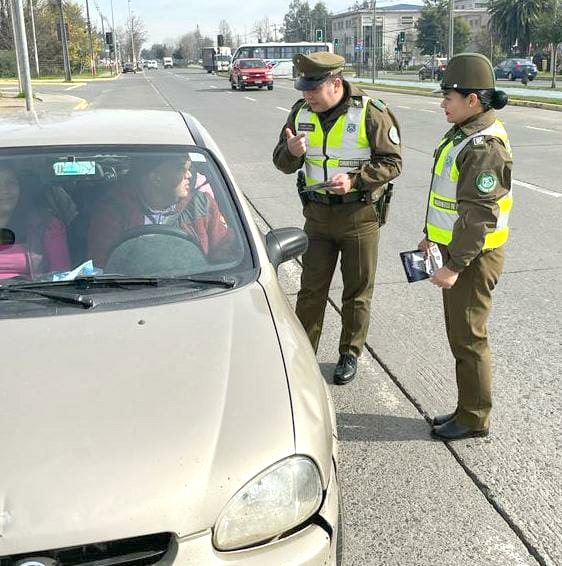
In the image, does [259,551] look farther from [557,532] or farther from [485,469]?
[485,469]

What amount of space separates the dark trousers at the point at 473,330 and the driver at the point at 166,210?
1101 mm

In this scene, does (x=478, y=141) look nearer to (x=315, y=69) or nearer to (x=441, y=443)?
(x=315, y=69)

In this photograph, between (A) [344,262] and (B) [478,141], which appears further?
(A) [344,262]

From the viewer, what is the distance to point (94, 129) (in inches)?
131

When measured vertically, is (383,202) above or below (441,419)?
above

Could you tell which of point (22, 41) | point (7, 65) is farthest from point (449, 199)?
point (7, 65)

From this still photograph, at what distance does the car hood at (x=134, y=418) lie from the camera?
1.66m

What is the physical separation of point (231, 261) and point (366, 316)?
144 cm

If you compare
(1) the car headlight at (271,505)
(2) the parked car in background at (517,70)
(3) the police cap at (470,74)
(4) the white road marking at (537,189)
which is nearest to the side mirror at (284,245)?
(3) the police cap at (470,74)

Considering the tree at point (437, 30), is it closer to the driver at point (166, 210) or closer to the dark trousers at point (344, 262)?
the dark trousers at point (344, 262)

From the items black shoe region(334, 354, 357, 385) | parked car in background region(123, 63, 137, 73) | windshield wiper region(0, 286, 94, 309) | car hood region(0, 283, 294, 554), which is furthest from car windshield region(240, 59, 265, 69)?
parked car in background region(123, 63, 137, 73)

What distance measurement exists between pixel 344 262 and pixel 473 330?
3.28 ft

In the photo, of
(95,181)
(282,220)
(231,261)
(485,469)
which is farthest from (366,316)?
(282,220)

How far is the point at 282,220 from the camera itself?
802cm
